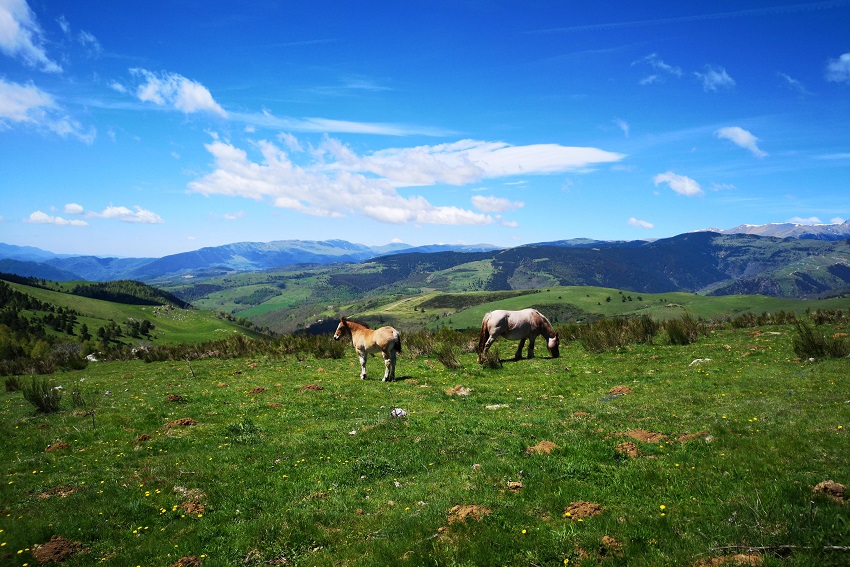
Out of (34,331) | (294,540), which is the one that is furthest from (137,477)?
(34,331)

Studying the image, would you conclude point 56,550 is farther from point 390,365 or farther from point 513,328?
point 513,328

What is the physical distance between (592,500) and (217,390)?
1851 centimetres

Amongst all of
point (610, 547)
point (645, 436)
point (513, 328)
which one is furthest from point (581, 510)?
point (513, 328)

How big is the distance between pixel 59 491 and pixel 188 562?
17.3ft

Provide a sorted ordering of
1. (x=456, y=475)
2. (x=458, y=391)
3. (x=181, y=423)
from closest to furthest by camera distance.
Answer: (x=456, y=475), (x=181, y=423), (x=458, y=391)

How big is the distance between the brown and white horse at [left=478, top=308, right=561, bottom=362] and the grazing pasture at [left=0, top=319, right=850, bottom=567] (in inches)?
240

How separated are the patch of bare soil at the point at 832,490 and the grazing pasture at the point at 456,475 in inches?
2.2

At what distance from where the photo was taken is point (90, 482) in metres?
10.2

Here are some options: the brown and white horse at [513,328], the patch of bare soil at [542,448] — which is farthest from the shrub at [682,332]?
the patch of bare soil at [542,448]

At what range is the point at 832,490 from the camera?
6.45 meters

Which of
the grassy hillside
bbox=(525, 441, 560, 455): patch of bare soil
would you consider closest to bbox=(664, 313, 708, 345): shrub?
bbox=(525, 441, 560, 455): patch of bare soil

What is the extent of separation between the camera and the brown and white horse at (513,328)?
79.2 ft

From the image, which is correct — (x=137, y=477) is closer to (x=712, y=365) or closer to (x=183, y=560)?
(x=183, y=560)

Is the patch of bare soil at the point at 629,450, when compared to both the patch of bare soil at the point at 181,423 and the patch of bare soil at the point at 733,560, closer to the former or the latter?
the patch of bare soil at the point at 733,560
